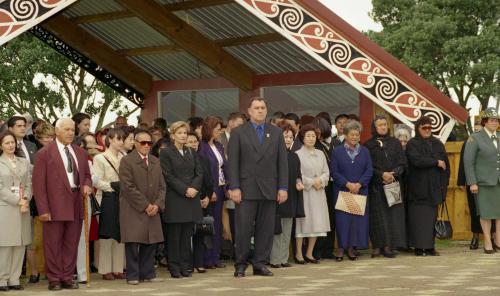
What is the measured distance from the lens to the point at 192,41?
18.0m

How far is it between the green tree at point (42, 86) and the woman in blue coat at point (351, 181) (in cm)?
1399

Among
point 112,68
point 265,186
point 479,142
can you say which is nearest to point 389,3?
point 112,68

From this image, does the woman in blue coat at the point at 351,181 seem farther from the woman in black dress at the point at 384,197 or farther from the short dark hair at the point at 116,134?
the short dark hair at the point at 116,134

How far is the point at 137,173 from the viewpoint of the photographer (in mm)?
11141

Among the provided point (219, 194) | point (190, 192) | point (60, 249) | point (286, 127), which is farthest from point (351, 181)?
point (60, 249)

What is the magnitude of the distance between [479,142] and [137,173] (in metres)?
4.94

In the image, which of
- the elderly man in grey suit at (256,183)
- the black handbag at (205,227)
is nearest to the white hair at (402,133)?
the elderly man in grey suit at (256,183)

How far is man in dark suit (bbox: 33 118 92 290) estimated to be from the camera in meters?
10.7

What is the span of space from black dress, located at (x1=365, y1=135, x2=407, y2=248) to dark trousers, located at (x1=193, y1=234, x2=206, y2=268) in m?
2.45

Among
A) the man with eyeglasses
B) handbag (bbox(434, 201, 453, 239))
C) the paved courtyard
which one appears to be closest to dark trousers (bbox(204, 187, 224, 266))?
the paved courtyard

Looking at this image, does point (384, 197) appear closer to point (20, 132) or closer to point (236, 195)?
point (236, 195)

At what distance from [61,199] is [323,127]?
413 cm

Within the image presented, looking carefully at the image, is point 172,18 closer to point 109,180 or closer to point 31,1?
point 31,1

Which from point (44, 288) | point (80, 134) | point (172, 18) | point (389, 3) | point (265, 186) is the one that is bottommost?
point (44, 288)
